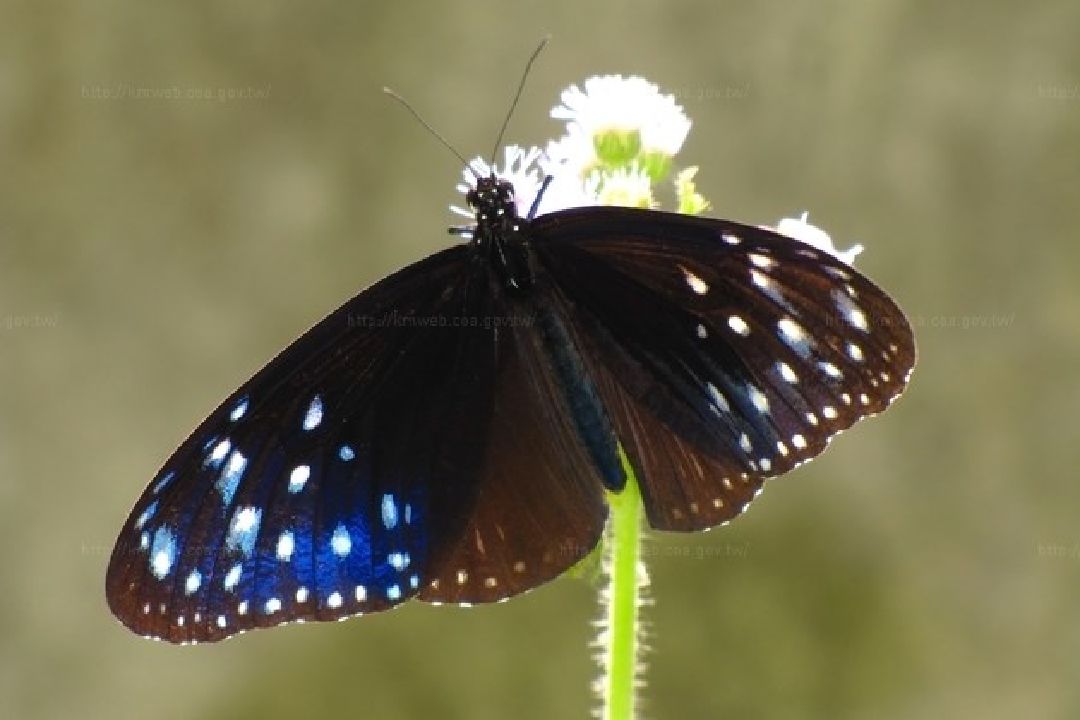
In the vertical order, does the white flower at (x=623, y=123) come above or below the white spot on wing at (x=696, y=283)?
above

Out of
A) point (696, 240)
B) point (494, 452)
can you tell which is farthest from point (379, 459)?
point (696, 240)

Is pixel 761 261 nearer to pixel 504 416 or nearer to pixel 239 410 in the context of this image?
pixel 504 416

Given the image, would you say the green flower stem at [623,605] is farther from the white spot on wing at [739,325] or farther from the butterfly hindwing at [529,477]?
the white spot on wing at [739,325]

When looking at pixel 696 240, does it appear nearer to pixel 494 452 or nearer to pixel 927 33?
pixel 494 452

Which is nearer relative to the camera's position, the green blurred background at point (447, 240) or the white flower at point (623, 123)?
the white flower at point (623, 123)

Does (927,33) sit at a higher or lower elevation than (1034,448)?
higher

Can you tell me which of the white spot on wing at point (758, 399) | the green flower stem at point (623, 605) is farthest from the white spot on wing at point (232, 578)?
the white spot on wing at point (758, 399)

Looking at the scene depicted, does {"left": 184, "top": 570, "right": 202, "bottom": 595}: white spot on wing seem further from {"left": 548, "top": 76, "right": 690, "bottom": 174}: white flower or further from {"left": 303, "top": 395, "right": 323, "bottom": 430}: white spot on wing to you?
{"left": 548, "top": 76, "right": 690, "bottom": 174}: white flower

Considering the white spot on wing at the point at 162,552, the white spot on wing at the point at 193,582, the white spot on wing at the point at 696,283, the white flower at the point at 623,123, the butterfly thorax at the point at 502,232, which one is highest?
the white flower at the point at 623,123
